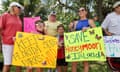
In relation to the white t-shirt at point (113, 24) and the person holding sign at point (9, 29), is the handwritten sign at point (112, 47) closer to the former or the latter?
the white t-shirt at point (113, 24)

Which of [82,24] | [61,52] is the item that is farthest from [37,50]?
[82,24]

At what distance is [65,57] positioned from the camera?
7.71 m

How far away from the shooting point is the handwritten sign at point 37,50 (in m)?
7.50

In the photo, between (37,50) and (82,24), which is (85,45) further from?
(37,50)

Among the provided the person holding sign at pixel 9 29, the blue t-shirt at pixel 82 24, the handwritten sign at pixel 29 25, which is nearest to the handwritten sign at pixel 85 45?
the blue t-shirt at pixel 82 24

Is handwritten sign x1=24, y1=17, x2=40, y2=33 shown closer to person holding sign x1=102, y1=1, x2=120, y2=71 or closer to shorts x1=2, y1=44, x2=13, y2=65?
shorts x1=2, y1=44, x2=13, y2=65

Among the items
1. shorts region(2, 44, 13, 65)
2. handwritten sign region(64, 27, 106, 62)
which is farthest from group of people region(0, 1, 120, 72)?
handwritten sign region(64, 27, 106, 62)

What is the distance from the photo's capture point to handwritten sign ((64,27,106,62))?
7262mm

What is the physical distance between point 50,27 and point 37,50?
611 millimetres

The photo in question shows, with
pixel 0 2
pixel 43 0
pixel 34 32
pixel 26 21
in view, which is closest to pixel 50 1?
pixel 43 0

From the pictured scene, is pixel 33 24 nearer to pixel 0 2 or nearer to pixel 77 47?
pixel 77 47

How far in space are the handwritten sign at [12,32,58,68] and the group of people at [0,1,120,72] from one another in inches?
6.3

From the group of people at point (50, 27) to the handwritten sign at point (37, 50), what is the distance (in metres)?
0.16

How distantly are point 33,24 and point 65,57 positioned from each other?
127 cm
